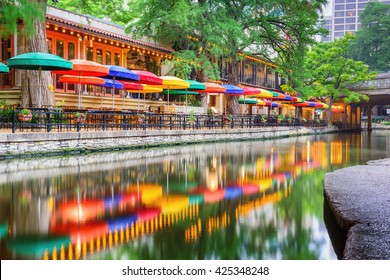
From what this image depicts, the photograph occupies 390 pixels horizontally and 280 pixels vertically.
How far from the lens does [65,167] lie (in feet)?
42.9

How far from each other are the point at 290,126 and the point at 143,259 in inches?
1571

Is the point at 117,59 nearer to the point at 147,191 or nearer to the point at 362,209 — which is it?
the point at 147,191

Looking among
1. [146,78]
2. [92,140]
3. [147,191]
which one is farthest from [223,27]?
[147,191]

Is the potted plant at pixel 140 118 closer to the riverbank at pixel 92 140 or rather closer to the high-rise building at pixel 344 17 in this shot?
the riverbank at pixel 92 140

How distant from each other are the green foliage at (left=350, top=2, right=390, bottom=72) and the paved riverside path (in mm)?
77701

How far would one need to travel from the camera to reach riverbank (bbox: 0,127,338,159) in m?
15.0

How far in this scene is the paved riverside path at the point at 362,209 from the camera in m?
4.79

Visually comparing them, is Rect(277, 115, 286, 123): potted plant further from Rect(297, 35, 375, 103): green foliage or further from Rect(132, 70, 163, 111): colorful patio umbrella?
Rect(132, 70, 163, 111): colorful patio umbrella

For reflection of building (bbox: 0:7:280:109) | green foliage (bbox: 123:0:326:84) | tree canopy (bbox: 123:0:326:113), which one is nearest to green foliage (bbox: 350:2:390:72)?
tree canopy (bbox: 123:0:326:113)

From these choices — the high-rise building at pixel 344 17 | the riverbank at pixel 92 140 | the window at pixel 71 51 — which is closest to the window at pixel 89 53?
the window at pixel 71 51

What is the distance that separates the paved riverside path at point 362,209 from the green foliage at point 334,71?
43.4m

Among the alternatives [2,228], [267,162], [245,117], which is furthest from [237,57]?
[2,228]

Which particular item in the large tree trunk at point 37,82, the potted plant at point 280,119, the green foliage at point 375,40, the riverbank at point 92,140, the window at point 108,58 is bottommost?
the riverbank at point 92,140
